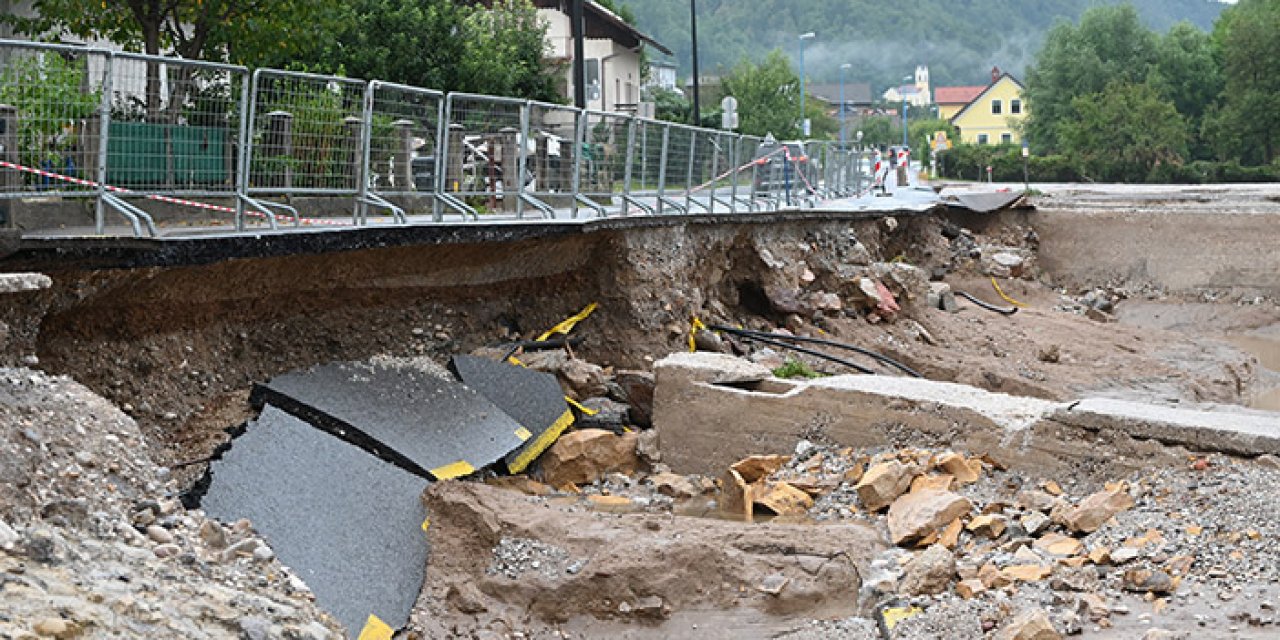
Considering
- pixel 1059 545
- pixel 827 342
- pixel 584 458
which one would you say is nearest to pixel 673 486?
pixel 584 458

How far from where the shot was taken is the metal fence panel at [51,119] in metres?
8.45

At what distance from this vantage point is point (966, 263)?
2536 cm

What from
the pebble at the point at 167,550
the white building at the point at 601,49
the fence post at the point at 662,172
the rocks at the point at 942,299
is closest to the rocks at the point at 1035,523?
the pebble at the point at 167,550

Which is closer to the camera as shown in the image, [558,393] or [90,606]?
[90,606]

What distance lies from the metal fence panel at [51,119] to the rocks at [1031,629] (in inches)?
231

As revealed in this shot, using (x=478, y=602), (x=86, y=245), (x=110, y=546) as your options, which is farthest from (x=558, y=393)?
(x=110, y=546)

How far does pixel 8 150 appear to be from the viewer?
8469 mm

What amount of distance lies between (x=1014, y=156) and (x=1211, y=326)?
131 ft

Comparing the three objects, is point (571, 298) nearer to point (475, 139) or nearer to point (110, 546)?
point (475, 139)

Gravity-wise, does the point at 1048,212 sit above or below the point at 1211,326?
above

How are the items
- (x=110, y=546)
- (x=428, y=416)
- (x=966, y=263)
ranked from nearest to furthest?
(x=110, y=546) → (x=428, y=416) → (x=966, y=263)

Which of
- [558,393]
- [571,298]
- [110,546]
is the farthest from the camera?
[571,298]

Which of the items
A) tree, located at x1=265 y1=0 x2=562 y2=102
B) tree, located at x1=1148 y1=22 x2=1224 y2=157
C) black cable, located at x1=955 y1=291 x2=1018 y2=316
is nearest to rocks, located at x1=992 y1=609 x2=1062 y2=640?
black cable, located at x1=955 y1=291 x2=1018 y2=316

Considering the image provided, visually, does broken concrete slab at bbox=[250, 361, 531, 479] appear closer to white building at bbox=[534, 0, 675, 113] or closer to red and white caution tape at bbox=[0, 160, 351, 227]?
red and white caution tape at bbox=[0, 160, 351, 227]
